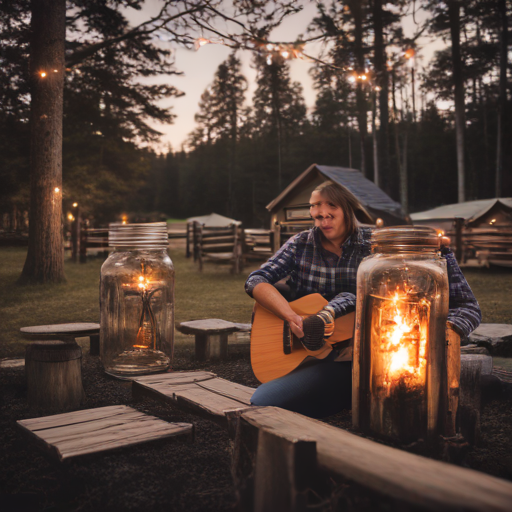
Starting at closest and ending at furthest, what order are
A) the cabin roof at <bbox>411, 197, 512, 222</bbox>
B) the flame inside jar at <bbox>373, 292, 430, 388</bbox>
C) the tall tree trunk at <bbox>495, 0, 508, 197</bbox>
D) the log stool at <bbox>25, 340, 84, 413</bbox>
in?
the flame inside jar at <bbox>373, 292, 430, 388</bbox>, the log stool at <bbox>25, 340, 84, 413</bbox>, the tall tree trunk at <bbox>495, 0, 508, 197</bbox>, the cabin roof at <bbox>411, 197, 512, 222</bbox>

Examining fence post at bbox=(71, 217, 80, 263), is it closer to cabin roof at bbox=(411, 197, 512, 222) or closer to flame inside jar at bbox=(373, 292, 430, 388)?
flame inside jar at bbox=(373, 292, 430, 388)

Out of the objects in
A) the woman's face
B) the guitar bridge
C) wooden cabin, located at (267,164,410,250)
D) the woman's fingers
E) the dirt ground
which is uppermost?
wooden cabin, located at (267,164,410,250)

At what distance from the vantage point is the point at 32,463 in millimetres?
2684

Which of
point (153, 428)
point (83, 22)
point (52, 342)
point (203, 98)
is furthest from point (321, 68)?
point (153, 428)

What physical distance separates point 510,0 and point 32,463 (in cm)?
699

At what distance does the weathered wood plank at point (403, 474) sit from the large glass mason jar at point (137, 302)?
8.34 feet

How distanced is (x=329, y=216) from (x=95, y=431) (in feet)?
5.80

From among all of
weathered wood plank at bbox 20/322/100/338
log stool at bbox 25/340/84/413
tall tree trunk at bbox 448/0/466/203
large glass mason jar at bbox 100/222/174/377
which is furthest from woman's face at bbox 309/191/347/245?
tall tree trunk at bbox 448/0/466/203

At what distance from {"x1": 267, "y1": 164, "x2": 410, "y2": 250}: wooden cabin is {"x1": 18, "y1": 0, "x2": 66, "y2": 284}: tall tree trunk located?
5.86 meters

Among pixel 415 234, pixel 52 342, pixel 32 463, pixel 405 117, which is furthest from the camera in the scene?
pixel 405 117

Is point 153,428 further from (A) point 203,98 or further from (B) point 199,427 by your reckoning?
(A) point 203,98

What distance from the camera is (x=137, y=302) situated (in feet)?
13.7

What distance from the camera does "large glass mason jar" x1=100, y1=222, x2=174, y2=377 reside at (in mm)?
3998

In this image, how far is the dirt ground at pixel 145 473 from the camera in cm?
222
